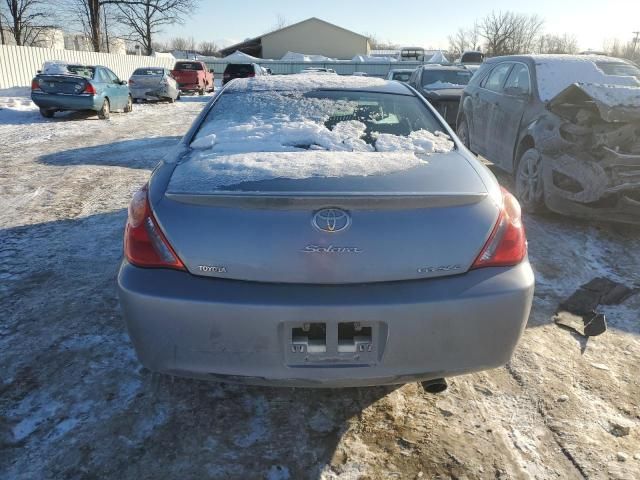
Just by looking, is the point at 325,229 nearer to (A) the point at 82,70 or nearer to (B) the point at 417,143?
(B) the point at 417,143

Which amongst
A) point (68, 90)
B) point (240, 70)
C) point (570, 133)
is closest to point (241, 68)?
point (240, 70)

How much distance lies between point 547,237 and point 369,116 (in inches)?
107

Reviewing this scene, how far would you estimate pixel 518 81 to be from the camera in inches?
254

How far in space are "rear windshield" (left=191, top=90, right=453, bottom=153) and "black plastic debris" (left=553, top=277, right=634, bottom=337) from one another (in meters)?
1.56

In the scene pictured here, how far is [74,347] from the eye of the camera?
2830 mm

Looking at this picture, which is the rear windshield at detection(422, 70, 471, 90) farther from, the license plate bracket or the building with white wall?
the building with white wall

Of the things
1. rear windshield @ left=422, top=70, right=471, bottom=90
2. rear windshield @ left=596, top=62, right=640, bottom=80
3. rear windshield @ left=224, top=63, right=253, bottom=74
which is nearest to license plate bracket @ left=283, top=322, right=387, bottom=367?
rear windshield @ left=596, top=62, right=640, bottom=80

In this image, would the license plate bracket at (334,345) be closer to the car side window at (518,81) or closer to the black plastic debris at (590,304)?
the black plastic debris at (590,304)

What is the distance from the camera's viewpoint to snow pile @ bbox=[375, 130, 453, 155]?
105 inches

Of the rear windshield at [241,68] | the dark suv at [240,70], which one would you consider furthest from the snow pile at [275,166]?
the rear windshield at [241,68]

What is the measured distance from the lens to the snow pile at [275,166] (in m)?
2.12

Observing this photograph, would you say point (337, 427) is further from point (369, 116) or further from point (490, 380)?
point (369, 116)

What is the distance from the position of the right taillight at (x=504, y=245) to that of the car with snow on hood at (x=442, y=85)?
Answer: 9.13m

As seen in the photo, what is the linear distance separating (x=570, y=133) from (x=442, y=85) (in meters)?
7.67
